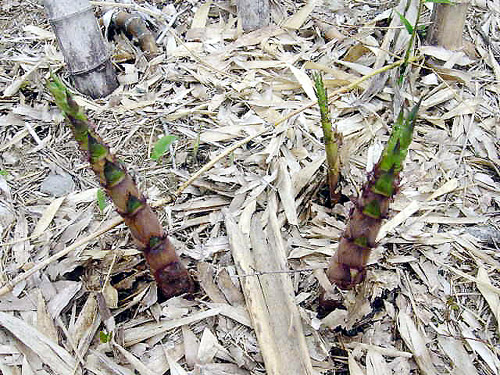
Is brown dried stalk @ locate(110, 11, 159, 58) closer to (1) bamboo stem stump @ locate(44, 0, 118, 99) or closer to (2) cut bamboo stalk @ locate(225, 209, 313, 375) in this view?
(1) bamboo stem stump @ locate(44, 0, 118, 99)

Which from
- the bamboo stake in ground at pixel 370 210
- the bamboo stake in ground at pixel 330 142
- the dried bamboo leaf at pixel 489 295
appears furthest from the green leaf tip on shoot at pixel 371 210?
the dried bamboo leaf at pixel 489 295

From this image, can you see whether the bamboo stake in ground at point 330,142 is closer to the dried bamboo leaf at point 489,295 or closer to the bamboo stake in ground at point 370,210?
the bamboo stake in ground at point 370,210

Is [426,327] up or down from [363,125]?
down

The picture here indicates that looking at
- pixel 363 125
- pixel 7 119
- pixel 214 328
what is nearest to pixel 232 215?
pixel 214 328

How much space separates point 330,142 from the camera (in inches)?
46.4

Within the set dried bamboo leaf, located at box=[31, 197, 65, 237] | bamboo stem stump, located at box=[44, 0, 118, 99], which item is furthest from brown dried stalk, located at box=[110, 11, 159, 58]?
dried bamboo leaf, located at box=[31, 197, 65, 237]

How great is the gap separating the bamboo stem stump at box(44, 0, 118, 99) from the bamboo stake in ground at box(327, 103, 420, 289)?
106 centimetres

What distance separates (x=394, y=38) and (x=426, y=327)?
0.94 metres

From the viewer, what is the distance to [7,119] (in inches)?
63.6

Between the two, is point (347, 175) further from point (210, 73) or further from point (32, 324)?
point (32, 324)

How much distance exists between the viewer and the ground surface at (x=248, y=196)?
1.08 metres

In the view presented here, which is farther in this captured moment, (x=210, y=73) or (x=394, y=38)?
(x=210, y=73)

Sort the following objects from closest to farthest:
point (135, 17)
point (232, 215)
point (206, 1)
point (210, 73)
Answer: point (232, 215) < point (210, 73) < point (135, 17) < point (206, 1)

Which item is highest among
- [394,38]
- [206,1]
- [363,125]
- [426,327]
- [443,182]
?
[206,1]
